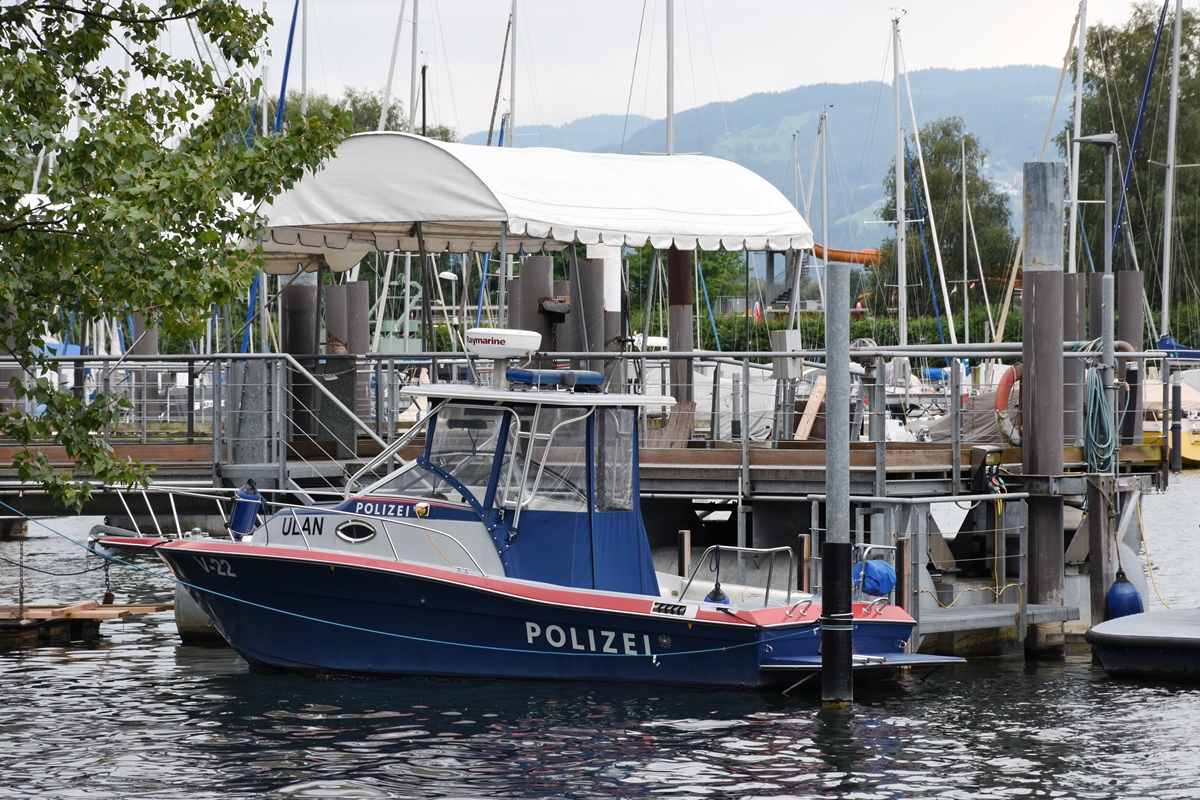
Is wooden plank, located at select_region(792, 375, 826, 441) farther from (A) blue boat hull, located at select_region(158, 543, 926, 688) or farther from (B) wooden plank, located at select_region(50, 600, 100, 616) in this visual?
(B) wooden plank, located at select_region(50, 600, 100, 616)

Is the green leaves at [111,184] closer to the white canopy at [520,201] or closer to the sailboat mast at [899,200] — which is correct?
the white canopy at [520,201]

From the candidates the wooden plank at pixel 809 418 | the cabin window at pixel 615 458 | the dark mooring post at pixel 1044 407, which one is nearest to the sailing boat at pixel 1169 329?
the wooden plank at pixel 809 418

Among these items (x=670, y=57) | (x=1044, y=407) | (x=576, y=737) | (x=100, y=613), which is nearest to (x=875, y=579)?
(x=1044, y=407)

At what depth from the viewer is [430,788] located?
1112 cm

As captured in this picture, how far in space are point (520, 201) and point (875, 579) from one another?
19.7 ft

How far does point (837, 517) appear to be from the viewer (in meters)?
13.5

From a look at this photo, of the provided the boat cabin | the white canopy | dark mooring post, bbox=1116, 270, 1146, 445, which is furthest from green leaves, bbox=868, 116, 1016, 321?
the boat cabin

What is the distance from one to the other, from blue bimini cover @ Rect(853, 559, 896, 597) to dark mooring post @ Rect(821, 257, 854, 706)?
58.4 inches

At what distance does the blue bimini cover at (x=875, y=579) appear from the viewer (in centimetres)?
1514

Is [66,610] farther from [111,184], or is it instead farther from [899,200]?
[899,200]

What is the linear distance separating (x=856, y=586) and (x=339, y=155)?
787 cm

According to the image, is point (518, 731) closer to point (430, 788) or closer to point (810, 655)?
point (430, 788)

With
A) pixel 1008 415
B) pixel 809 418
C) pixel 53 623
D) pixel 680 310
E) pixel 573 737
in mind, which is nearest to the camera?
pixel 573 737

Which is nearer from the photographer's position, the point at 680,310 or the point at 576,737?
the point at 576,737
